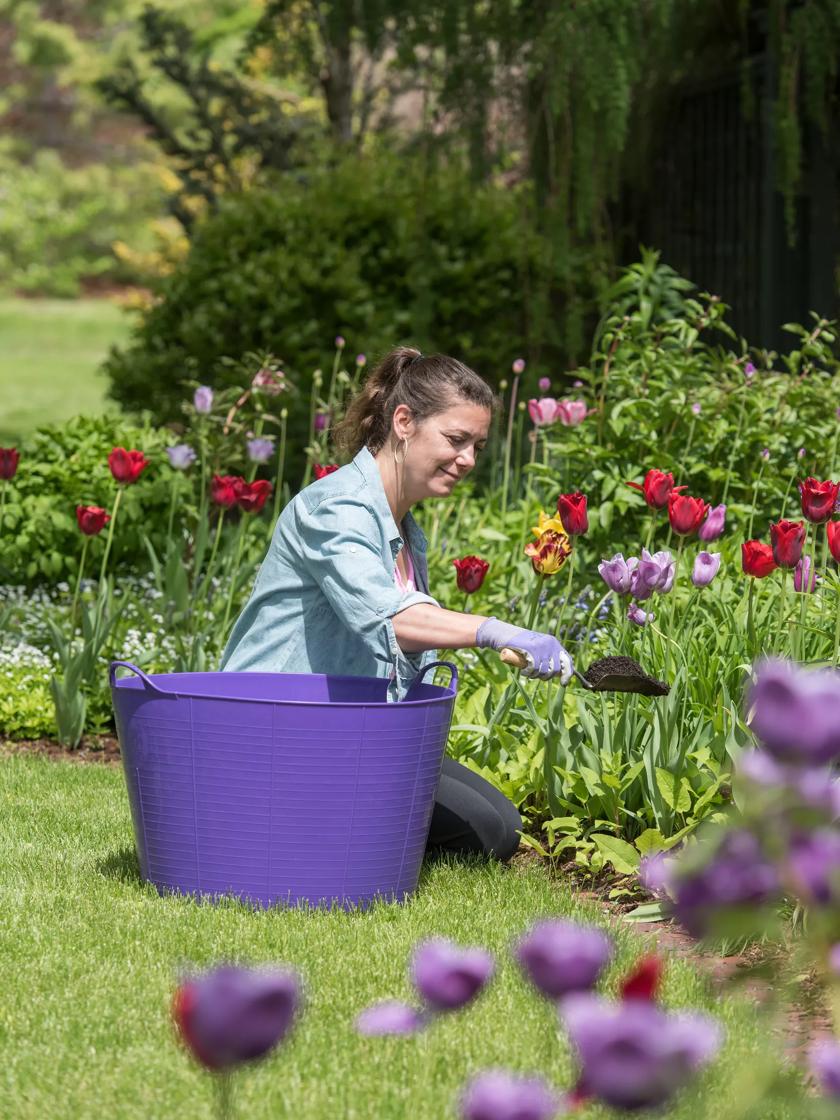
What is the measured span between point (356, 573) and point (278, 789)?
0.43 m

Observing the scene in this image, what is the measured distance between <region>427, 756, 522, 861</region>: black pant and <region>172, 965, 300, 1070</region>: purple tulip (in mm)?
2214

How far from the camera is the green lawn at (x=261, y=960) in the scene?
6.54ft

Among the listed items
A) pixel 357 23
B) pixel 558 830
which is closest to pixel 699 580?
pixel 558 830

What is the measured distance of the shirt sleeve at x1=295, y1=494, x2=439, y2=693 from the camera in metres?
2.83

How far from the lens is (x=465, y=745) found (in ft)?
12.2

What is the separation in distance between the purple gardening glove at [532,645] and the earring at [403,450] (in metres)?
0.54

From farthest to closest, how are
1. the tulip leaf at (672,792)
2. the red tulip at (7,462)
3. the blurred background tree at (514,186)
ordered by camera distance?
the blurred background tree at (514,186), the red tulip at (7,462), the tulip leaf at (672,792)

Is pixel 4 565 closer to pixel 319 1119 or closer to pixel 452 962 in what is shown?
pixel 319 1119

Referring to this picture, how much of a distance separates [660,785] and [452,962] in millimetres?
2041

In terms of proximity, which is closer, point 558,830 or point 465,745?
point 558,830

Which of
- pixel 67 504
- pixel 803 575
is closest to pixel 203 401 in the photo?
pixel 67 504

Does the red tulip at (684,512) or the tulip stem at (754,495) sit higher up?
the red tulip at (684,512)

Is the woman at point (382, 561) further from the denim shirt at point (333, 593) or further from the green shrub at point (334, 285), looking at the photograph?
the green shrub at point (334, 285)

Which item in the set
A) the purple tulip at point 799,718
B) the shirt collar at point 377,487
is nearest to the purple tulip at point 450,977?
the purple tulip at point 799,718
